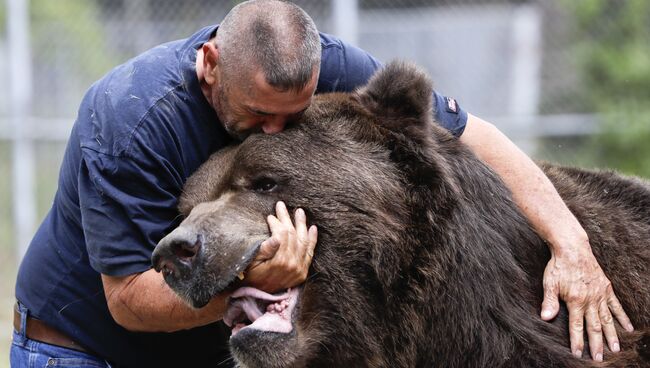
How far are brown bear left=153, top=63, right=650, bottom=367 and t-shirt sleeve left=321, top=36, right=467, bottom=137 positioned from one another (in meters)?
0.37

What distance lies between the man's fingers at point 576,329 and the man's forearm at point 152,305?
4.56 ft

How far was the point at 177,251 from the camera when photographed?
3.46m

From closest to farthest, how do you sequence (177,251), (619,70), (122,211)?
(177,251) < (122,211) < (619,70)

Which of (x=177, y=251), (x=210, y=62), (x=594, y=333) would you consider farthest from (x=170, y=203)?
(x=594, y=333)

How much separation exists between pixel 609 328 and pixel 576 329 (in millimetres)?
148

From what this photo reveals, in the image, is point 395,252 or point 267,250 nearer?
point 267,250

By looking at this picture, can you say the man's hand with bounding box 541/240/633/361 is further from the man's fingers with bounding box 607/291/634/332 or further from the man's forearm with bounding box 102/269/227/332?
the man's forearm with bounding box 102/269/227/332

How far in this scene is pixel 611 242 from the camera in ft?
13.5

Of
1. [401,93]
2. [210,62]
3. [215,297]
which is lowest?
[215,297]

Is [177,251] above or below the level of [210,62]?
below

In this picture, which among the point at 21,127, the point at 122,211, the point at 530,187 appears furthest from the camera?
the point at 21,127

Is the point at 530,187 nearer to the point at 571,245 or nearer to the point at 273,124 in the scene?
the point at 571,245

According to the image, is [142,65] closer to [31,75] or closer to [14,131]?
[14,131]

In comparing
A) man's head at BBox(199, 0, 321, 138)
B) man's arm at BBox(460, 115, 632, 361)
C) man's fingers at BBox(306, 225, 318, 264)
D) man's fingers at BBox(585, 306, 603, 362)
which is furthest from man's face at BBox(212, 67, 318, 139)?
man's fingers at BBox(585, 306, 603, 362)
